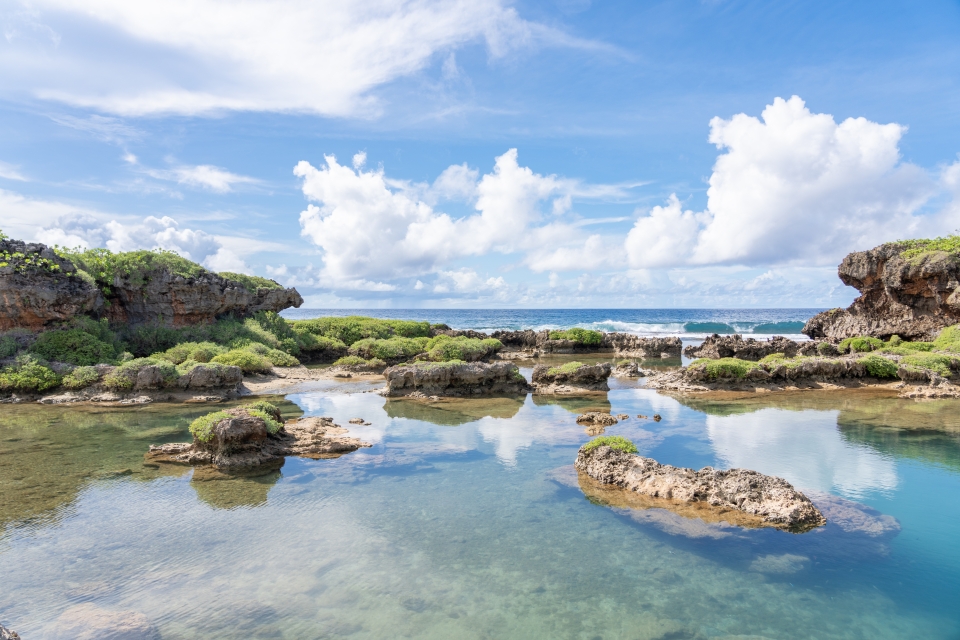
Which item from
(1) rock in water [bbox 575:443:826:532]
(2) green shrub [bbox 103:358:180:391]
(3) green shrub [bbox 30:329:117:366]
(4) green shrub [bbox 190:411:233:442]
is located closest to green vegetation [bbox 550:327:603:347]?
(2) green shrub [bbox 103:358:180:391]

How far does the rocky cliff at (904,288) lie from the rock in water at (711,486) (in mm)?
35118

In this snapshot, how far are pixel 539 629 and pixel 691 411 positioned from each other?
17.3m

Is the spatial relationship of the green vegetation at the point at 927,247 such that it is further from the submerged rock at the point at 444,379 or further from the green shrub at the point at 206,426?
the green shrub at the point at 206,426

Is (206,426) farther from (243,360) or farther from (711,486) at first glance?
(243,360)

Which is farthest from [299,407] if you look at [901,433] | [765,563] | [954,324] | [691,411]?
[954,324]

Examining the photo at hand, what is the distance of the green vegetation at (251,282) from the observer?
4169cm

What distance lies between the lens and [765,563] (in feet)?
30.3

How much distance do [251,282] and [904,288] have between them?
169ft

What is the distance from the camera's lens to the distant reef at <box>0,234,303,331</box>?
26828 mm

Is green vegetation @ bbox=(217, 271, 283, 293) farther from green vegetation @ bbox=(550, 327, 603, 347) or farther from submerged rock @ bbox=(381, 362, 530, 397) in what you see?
green vegetation @ bbox=(550, 327, 603, 347)

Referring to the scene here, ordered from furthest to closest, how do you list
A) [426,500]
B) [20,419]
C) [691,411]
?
[691,411] < [20,419] < [426,500]

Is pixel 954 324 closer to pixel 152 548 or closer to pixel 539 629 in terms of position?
pixel 539 629

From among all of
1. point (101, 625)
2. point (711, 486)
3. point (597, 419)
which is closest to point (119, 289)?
point (597, 419)

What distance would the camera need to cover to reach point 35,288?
2689 cm
